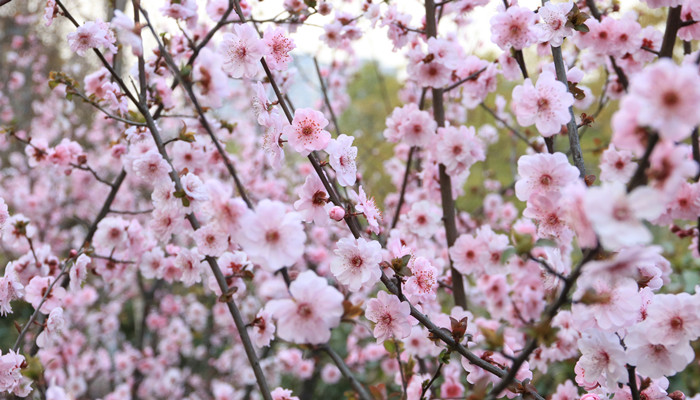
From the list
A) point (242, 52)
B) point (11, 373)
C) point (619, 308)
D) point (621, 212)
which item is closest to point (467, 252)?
point (619, 308)

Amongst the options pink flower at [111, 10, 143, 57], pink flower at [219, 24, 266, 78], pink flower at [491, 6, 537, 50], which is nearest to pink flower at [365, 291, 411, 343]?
pink flower at [219, 24, 266, 78]

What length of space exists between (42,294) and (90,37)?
1057 mm

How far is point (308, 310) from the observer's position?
3.39 feet

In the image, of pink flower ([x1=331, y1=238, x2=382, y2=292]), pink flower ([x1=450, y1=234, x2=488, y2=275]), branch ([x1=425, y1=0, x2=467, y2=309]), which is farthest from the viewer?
branch ([x1=425, y1=0, x2=467, y2=309])

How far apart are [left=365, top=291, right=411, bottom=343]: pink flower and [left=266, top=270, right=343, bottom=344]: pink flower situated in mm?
298

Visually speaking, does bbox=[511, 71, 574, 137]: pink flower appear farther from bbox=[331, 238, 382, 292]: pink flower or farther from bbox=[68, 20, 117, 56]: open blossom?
bbox=[68, 20, 117, 56]: open blossom

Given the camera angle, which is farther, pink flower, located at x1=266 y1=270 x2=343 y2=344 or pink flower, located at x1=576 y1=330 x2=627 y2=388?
pink flower, located at x1=576 y1=330 x2=627 y2=388

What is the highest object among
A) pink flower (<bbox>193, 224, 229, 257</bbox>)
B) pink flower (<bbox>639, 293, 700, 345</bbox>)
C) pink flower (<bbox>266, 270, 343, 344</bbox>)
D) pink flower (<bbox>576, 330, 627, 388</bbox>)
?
pink flower (<bbox>193, 224, 229, 257</bbox>)

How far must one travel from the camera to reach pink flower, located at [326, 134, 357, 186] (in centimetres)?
136

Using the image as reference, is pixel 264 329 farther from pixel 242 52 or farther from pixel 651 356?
pixel 651 356

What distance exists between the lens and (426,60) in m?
2.21

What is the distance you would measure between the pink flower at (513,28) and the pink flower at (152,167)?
138cm

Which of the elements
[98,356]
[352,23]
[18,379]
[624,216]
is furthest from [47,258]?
[98,356]

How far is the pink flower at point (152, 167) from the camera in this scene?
5.61 feet
